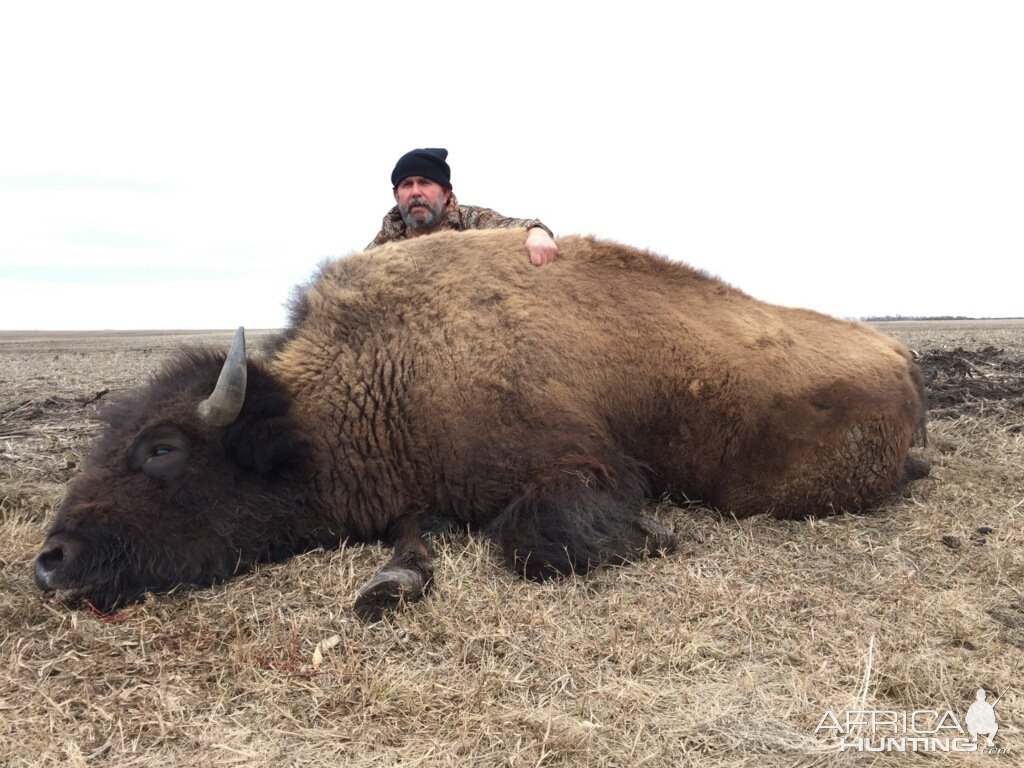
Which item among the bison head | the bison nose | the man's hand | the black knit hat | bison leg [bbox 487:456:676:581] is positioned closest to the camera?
the bison nose

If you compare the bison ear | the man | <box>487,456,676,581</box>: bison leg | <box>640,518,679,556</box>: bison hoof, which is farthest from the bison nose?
the man

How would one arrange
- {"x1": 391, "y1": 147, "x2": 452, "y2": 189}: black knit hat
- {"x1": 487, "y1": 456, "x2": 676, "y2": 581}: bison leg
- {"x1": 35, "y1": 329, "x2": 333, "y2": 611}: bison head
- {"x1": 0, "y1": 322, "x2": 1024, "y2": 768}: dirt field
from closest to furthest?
{"x1": 0, "y1": 322, "x2": 1024, "y2": 768}: dirt field
{"x1": 35, "y1": 329, "x2": 333, "y2": 611}: bison head
{"x1": 487, "y1": 456, "x2": 676, "y2": 581}: bison leg
{"x1": 391, "y1": 147, "x2": 452, "y2": 189}: black knit hat

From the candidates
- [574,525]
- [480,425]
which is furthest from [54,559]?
[574,525]

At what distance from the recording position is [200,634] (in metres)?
2.96

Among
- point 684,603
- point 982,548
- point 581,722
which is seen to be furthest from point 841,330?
point 581,722

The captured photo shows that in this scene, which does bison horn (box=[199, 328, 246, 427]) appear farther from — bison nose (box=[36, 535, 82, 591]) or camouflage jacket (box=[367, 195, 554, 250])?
camouflage jacket (box=[367, 195, 554, 250])

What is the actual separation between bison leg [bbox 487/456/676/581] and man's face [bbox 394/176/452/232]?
289 cm

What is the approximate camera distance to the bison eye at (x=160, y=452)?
3.62m

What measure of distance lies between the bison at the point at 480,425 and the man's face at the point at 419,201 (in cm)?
131

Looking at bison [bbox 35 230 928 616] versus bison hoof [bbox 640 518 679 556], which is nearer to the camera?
bison [bbox 35 230 928 616]

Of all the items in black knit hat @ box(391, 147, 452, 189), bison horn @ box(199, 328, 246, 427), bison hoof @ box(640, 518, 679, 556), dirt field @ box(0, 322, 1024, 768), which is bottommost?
dirt field @ box(0, 322, 1024, 768)

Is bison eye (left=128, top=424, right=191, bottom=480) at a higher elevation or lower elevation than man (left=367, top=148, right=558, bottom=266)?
lower

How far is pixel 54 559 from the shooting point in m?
3.28

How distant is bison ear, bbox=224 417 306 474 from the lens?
3.78 m
